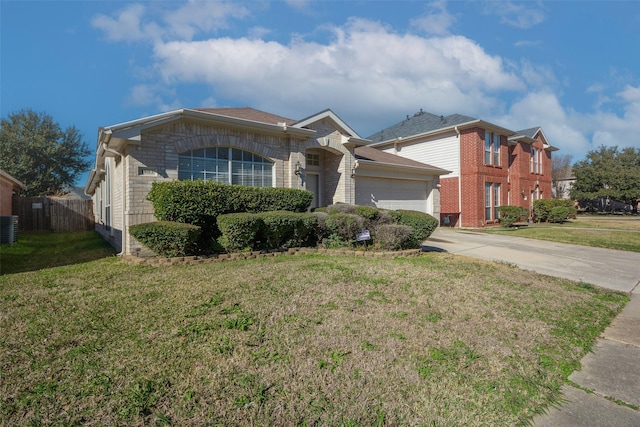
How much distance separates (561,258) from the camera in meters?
8.42

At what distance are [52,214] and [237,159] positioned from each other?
14983 millimetres

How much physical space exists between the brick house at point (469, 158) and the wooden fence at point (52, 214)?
18.6 meters

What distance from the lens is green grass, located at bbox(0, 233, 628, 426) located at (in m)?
2.19

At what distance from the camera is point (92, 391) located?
2291 millimetres

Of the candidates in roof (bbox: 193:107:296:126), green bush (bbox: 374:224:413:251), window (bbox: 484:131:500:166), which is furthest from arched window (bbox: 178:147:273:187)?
window (bbox: 484:131:500:166)

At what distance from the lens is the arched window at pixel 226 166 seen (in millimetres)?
8852

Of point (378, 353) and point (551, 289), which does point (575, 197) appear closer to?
point (551, 289)

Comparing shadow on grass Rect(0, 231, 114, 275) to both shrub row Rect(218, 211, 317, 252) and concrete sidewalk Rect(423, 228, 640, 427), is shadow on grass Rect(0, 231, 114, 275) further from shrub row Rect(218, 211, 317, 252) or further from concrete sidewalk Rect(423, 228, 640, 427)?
concrete sidewalk Rect(423, 228, 640, 427)

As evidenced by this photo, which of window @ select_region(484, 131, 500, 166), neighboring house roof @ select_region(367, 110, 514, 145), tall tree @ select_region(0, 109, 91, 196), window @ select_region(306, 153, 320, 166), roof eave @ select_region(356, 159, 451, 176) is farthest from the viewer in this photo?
tall tree @ select_region(0, 109, 91, 196)

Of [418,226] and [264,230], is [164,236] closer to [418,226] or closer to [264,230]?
[264,230]

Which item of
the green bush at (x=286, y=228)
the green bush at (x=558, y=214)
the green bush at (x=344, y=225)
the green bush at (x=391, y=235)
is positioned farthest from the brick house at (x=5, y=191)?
the green bush at (x=558, y=214)

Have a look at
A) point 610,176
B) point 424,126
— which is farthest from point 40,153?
point 610,176

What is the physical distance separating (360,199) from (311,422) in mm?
11767

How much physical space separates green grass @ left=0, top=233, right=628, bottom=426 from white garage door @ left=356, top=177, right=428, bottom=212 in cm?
853
